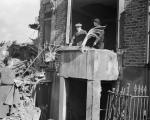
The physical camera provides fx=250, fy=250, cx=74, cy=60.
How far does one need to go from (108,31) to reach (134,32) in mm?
4845

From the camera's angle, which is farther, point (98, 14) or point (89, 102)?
point (98, 14)

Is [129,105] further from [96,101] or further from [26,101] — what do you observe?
[26,101]

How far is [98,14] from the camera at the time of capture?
12008mm

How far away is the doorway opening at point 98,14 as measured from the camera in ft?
35.6

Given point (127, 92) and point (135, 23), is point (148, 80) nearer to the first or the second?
point (127, 92)

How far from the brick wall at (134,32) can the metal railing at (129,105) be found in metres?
0.88

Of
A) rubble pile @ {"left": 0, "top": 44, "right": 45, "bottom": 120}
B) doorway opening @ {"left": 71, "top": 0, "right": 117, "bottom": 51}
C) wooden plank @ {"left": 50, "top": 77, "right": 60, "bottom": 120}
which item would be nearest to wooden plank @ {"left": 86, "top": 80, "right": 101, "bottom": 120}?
wooden plank @ {"left": 50, "top": 77, "right": 60, "bottom": 120}

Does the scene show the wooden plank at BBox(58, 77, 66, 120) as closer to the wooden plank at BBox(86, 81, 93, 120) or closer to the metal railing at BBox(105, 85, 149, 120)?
the wooden plank at BBox(86, 81, 93, 120)

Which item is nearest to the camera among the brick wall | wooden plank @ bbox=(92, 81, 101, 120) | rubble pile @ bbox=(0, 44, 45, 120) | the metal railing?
the metal railing

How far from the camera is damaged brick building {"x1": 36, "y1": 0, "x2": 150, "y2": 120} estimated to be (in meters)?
7.22

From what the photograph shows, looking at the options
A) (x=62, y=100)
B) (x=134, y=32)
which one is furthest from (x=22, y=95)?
(x=134, y=32)

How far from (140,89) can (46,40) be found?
5.08 metres

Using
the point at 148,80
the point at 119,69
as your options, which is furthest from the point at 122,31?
the point at 148,80

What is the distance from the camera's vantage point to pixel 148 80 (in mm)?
6934
